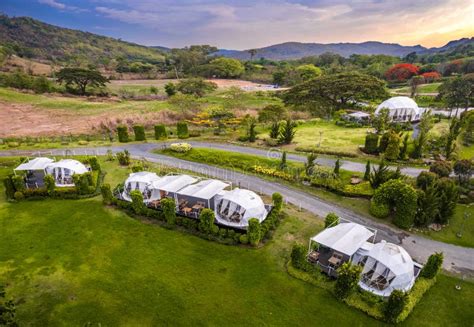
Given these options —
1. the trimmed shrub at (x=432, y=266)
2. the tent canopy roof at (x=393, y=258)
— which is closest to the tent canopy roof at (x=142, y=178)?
the tent canopy roof at (x=393, y=258)

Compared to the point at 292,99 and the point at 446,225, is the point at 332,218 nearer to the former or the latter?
the point at 446,225

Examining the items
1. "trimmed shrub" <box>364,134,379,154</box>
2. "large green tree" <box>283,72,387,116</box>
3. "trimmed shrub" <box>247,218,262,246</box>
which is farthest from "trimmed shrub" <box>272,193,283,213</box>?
"large green tree" <box>283,72,387,116</box>

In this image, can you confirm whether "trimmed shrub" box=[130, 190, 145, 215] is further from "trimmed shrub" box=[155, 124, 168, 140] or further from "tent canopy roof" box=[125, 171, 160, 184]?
A: "trimmed shrub" box=[155, 124, 168, 140]

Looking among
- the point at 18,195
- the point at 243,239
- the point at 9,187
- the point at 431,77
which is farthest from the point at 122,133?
the point at 431,77

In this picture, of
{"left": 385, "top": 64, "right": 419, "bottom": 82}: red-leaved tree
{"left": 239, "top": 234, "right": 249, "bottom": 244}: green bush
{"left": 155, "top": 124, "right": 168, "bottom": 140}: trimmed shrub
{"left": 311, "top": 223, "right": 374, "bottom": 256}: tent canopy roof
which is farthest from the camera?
{"left": 385, "top": 64, "right": 419, "bottom": 82}: red-leaved tree

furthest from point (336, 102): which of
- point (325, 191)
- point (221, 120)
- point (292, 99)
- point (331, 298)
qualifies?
point (331, 298)

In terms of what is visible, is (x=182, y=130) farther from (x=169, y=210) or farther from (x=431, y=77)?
(x=431, y=77)
